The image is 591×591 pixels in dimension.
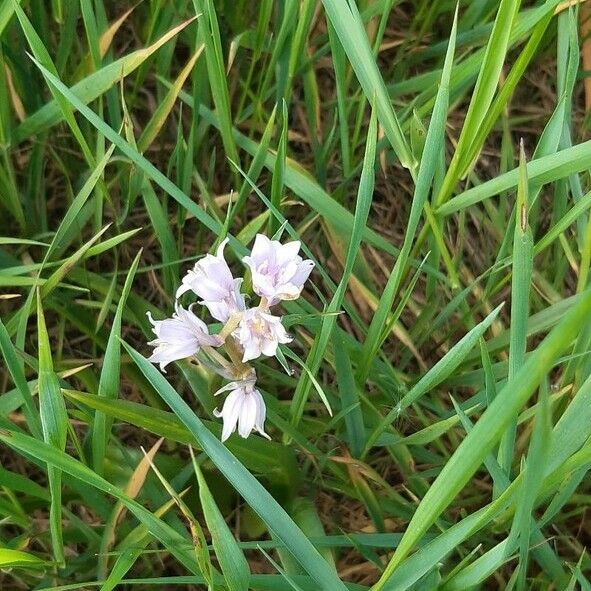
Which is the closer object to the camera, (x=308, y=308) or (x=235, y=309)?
(x=235, y=309)

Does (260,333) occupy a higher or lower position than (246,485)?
higher

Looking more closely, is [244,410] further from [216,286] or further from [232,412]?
[216,286]

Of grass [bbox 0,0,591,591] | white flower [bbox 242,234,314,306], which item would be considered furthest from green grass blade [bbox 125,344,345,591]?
white flower [bbox 242,234,314,306]

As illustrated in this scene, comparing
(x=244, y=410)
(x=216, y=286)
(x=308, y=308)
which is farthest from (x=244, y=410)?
(x=308, y=308)

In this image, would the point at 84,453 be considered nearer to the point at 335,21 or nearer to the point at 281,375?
the point at 281,375

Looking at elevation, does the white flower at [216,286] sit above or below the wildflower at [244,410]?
above

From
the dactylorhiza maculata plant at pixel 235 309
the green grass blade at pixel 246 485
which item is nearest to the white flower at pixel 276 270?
the dactylorhiza maculata plant at pixel 235 309

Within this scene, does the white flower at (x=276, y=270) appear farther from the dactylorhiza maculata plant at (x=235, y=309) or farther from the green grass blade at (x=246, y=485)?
the green grass blade at (x=246, y=485)

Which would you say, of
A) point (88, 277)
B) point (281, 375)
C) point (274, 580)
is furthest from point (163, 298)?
point (274, 580)
